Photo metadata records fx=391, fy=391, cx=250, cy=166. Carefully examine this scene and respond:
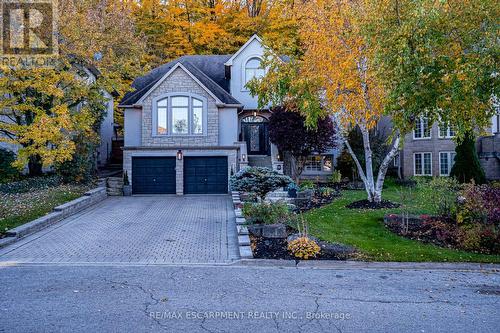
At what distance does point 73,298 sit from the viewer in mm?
6797

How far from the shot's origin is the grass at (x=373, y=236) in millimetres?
9531

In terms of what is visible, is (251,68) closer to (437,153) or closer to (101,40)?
(101,40)

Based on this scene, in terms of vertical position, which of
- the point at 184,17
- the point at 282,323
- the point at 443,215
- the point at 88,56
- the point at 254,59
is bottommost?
the point at 282,323

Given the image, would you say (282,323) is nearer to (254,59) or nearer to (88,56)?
(88,56)

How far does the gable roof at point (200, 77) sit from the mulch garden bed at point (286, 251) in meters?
13.7

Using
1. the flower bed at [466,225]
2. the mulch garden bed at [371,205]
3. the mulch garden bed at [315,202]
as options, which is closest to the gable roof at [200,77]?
the mulch garden bed at [315,202]

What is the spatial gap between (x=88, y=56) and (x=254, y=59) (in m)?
10.9

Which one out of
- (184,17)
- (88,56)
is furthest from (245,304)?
(184,17)

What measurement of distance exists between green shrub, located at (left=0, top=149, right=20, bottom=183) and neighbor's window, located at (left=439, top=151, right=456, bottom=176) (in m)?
23.6

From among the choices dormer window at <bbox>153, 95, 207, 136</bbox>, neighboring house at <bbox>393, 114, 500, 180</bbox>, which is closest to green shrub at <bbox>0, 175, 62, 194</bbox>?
dormer window at <bbox>153, 95, 207, 136</bbox>

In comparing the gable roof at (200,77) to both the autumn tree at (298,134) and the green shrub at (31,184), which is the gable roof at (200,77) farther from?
the green shrub at (31,184)

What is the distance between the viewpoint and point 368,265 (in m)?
9.18

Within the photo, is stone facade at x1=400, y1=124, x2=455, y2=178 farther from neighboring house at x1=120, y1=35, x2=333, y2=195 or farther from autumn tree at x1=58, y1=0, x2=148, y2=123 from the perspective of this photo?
autumn tree at x1=58, y1=0, x2=148, y2=123

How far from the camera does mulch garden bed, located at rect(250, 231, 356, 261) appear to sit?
31.4 feet
